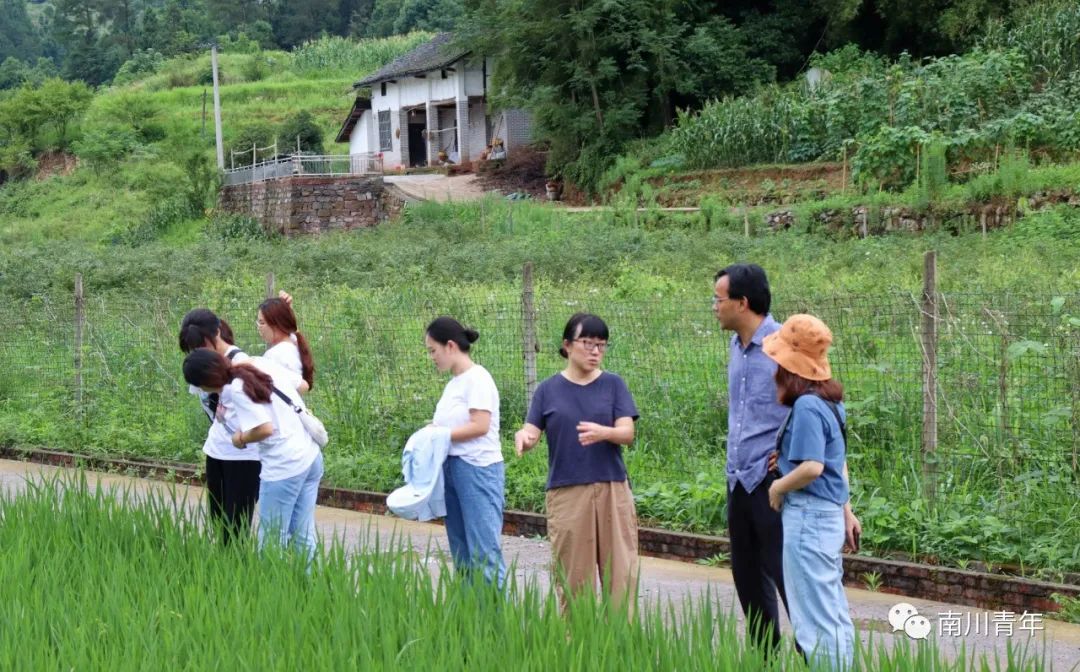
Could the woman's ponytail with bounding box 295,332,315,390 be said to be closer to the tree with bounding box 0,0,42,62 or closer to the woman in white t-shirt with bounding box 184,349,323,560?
the woman in white t-shirt with bounding box 184,349,323,560

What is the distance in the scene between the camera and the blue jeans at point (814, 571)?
4727 mm

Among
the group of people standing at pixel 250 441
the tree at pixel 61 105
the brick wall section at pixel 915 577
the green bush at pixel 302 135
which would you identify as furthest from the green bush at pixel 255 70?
the group of people standing at pixel 250 441

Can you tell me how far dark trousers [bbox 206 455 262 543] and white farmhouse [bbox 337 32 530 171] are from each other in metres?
33.1

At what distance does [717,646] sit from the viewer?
4219 millimetres

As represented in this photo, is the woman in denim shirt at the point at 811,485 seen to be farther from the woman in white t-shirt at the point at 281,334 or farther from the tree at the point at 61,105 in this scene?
the tree at the point at 61,105

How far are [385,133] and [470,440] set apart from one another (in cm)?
4425

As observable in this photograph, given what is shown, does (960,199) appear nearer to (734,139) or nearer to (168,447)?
(734,139)

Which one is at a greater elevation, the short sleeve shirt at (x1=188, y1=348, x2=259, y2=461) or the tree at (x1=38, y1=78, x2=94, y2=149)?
the tree at (x1=38, y1=78, x2=94, y2=149)

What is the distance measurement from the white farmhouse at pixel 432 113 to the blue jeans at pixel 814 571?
115 ft

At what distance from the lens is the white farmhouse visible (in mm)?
42656

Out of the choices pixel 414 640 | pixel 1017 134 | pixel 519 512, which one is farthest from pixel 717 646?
pixel 1017 134

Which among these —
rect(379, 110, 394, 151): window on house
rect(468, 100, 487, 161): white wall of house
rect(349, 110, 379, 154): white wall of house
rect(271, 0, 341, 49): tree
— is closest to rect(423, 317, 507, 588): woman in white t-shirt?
rect(468, 100, 487, 161): white wall of house

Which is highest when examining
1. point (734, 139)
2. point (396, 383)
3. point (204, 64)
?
point (204, 64)

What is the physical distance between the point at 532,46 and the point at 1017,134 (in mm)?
15625
